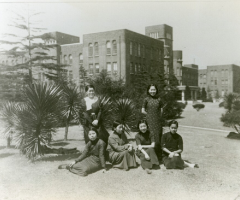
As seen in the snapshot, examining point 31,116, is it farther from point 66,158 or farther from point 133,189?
point 133,189

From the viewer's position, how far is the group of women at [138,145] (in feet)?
18.2

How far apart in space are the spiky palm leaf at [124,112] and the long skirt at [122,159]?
7.78 feet

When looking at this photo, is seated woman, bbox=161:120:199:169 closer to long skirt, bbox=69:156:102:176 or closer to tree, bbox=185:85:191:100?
long skirt, bbox=69:156:102:176

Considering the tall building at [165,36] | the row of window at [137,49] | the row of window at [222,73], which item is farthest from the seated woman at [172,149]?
the row of window at [222,73]

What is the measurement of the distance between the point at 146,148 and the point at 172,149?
61 centimetres

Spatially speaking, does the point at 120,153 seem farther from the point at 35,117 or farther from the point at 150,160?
the point at 35,117

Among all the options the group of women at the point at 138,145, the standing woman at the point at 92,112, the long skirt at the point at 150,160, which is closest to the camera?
the group of women at the point at 138,145

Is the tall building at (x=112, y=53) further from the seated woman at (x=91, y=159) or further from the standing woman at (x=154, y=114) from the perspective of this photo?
the seated woman at (x=91, y=159)

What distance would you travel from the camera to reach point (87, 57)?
3928 centimetres

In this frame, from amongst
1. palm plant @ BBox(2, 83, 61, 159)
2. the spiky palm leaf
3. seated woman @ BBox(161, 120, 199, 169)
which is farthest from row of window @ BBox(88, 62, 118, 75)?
seated woman @ BBox(161, 120, 199, 169)

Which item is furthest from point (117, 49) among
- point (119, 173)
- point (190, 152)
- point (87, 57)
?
point (119, 173)

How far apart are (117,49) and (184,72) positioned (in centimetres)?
3851

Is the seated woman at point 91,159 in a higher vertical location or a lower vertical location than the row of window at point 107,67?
lower

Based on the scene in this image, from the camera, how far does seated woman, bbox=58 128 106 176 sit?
5.42m
